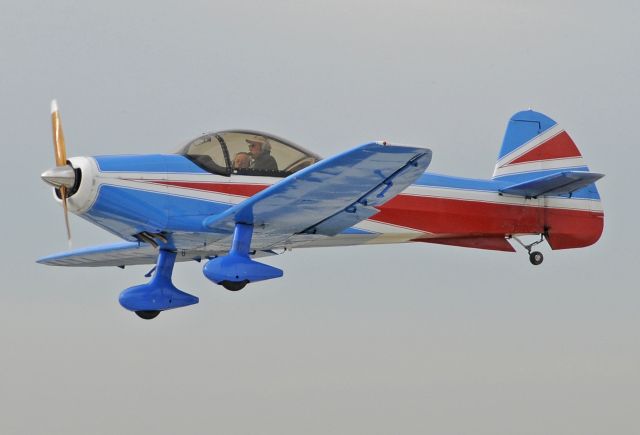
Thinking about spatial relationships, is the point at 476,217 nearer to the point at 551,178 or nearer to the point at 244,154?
the point at 551,178

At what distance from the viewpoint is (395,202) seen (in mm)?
16328

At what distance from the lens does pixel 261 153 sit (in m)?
15.5

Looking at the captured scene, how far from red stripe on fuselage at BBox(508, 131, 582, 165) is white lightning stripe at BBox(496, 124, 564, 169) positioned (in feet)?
0.14

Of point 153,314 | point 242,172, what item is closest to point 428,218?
point 242,172

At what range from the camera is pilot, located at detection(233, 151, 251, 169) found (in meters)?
15.5

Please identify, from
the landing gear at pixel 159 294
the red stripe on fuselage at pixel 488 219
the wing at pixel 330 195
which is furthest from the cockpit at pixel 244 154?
the red stripe on fuselage at pixel 488 219

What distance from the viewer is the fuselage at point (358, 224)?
1495 cm

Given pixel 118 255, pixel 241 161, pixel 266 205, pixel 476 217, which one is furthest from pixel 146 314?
pixel 476 217

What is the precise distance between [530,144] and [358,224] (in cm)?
371

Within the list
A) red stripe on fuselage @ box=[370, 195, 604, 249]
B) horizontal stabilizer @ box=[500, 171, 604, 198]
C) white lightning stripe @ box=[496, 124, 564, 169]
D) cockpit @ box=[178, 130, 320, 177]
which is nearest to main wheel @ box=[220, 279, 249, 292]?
cockpit @ box=[178, 130, 320, 177]

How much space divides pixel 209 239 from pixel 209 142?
1230mm

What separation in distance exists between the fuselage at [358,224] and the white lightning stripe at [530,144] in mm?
773

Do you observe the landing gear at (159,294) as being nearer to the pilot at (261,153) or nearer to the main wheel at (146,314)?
the main wheel at (146,314)

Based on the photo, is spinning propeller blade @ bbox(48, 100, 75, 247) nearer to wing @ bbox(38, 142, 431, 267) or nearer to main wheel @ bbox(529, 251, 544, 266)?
wing @ bbox(38, 142, 431, 267)
